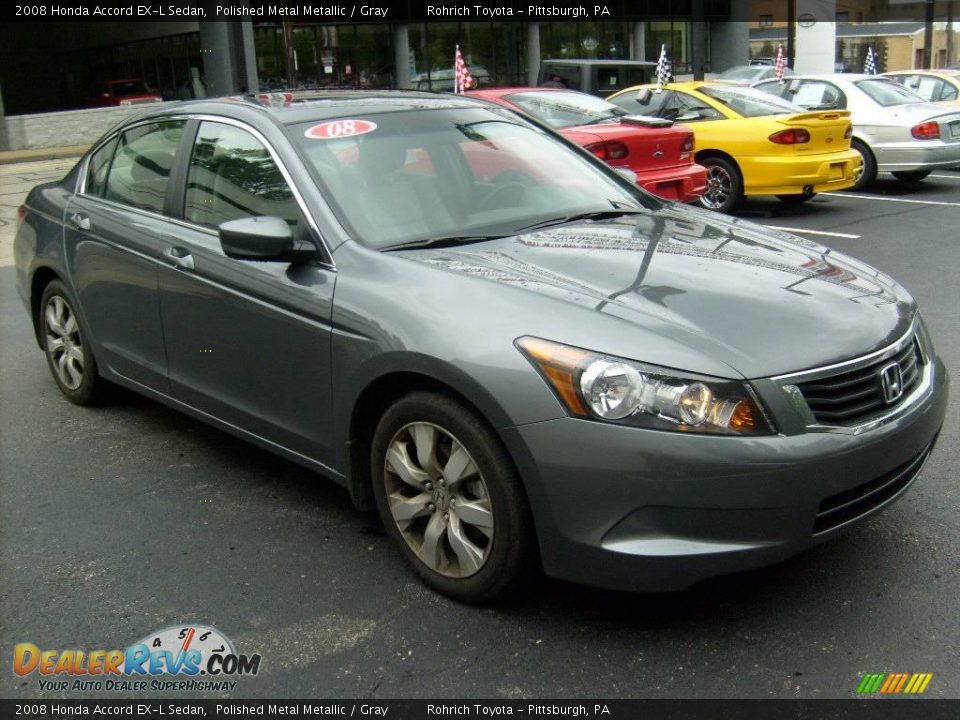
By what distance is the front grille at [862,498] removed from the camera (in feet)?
9.64

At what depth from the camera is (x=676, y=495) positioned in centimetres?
279

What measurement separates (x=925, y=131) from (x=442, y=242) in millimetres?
11017

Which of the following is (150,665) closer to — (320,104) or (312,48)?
(320,104)

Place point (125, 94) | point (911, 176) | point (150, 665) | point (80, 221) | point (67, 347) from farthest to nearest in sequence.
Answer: point (125, 94) < point (911, 176) < point (67, 347) < point (80, 221) < point (150, 665)

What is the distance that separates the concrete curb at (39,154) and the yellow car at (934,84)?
15.1 m

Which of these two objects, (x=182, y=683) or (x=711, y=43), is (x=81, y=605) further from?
(x=711, y=43)

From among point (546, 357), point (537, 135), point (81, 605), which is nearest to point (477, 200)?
point (537, 135)

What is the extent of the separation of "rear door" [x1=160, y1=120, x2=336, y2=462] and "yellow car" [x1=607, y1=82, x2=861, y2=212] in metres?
8.18

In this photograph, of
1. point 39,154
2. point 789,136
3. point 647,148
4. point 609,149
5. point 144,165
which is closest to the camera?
point 144,165

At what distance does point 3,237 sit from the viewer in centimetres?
1191

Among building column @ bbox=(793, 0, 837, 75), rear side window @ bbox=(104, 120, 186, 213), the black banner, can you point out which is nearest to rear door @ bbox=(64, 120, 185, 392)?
rear side window @ bbox=(104, 120, 186, 213)

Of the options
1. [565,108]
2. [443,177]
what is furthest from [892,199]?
[443,177]

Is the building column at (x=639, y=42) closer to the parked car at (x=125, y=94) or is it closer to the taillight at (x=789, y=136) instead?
the parked car at (x=125, y=94)

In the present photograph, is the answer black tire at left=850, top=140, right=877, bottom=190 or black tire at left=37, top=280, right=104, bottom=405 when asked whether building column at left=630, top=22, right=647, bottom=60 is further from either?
black tire at left=37, top=280, right=104, bottom=405
